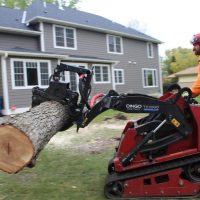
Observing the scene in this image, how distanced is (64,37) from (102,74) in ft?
12.2

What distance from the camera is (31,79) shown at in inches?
805

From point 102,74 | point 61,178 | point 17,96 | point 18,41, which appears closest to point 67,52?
point 102,74

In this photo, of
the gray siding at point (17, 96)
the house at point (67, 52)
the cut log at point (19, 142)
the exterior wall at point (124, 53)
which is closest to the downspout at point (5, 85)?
the house at point (67, 52)

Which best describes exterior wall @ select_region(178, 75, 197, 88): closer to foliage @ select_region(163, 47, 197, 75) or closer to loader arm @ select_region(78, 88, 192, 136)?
foliage @ select_region(163, 47, 197, 75)

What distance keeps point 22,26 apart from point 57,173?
17.9 metres

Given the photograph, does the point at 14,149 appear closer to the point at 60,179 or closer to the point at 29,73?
the point at 60,179

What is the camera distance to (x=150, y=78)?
109 ft

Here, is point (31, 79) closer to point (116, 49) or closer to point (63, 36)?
point (63, 36)

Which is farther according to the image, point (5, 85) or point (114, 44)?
point (114, 44)

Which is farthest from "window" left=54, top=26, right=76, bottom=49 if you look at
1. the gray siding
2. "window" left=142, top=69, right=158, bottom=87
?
"window" left=142, top=69, right=158, bottom=87

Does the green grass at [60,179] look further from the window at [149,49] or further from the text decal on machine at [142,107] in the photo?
the window at [149,49]

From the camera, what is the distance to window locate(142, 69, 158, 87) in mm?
32312

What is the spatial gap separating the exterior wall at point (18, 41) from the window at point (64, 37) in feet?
4.48

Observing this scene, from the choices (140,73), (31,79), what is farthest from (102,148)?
(140,73)
